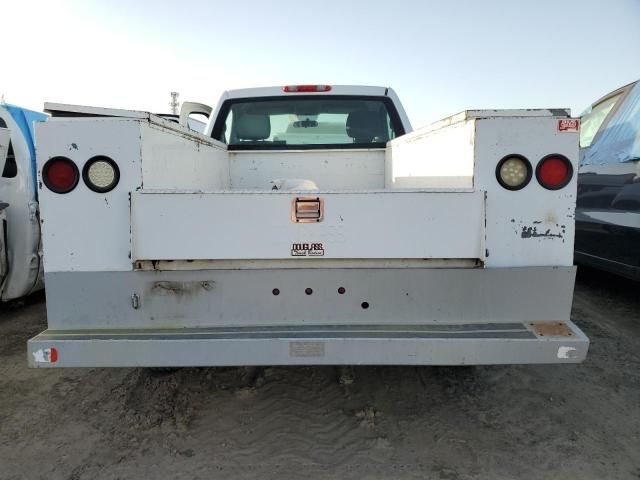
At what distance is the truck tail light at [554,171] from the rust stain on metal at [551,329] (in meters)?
0.71

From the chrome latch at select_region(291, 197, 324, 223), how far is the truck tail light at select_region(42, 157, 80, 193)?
3.67ft

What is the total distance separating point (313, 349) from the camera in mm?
2301

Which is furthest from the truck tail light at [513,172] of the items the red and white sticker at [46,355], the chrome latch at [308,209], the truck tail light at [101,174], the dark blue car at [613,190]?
the dark blue car at [613,190]

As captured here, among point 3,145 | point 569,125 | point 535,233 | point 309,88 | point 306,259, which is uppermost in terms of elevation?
point 309,88

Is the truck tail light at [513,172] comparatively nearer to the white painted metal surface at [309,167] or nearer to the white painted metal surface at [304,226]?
the white painted metal surface at [304,226]

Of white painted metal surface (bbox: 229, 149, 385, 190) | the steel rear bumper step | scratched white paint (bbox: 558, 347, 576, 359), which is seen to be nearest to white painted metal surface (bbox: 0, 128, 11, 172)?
white painted metal surface (bbox: 229, 149, 385, 190)

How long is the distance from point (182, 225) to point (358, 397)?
171 centimetres

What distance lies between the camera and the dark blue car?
14.1 feet

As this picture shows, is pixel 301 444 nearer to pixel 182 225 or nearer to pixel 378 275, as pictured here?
pixel 378 275

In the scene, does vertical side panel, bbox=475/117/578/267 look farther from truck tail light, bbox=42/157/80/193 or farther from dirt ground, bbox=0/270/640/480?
truck tail light, bbox=42/157/80/193

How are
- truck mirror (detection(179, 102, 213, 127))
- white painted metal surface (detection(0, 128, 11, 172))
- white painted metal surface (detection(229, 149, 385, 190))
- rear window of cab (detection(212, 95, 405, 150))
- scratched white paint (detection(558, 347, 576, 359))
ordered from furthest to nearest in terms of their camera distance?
1. white painted metal surface (detection(0, 128, 11, 172))
2. rear window of cab (detection(212, 95, 405, 150))
3. truck mirror (detection(179, 102, 213, 127))
4. white painted metal surface (detection(229, 149, 385, 190))
5. scratched white paint (detection(558, 347, 576, 359))

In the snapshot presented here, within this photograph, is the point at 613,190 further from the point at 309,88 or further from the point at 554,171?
the point at 309,88

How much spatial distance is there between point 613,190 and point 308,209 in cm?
369

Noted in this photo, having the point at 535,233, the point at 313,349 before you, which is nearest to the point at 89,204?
the point at 313,349
